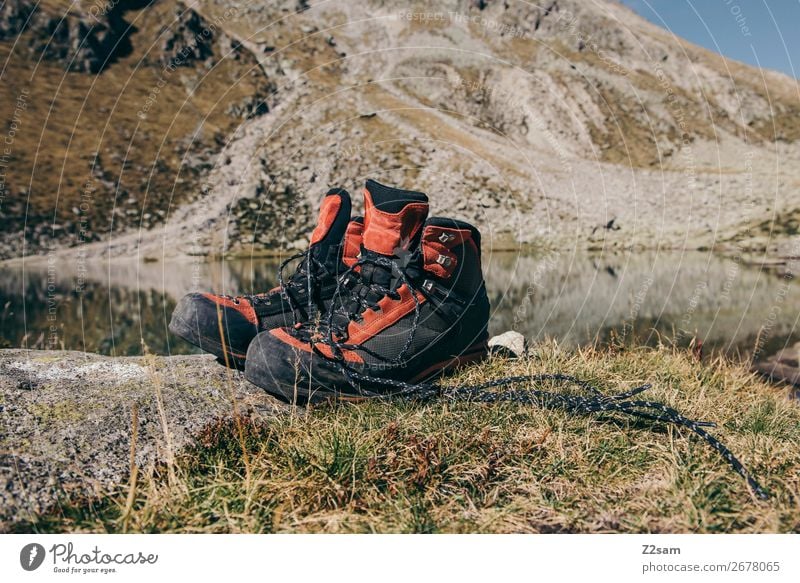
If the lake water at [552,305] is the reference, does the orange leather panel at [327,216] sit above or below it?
above

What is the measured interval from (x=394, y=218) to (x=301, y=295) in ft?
3.20

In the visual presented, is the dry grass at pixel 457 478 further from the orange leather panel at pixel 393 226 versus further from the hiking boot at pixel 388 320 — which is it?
the orange leather panel at pixel 393 226

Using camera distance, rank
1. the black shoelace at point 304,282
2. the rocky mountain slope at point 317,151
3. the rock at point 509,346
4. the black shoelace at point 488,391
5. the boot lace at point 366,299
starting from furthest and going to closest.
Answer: the rocky mountain slope at point 317,151, the rock at point 509,346, the black shoelace at point 304,282, the boot lace at point 366,299, the black shoelace at point 488,391

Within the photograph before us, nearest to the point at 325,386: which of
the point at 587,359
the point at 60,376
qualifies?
the point at 60,376

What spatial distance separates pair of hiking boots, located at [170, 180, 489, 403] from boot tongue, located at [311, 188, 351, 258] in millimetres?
11

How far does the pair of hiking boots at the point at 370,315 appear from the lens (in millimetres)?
3207

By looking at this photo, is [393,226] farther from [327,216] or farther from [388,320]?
[327,216]

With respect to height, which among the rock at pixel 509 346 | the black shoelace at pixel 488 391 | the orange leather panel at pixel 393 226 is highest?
the orange leather panel at pixel 393 226

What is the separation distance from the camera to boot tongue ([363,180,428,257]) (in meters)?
3.53

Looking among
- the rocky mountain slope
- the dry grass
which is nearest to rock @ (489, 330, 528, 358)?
the dry grass

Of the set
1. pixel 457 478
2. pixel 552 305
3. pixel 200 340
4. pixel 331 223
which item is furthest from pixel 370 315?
pixel 552 305

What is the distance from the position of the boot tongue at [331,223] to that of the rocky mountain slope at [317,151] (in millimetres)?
7085

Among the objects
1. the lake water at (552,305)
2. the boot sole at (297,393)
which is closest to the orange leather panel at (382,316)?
the boot sole at (297,393)

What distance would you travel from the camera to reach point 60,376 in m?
3.25
